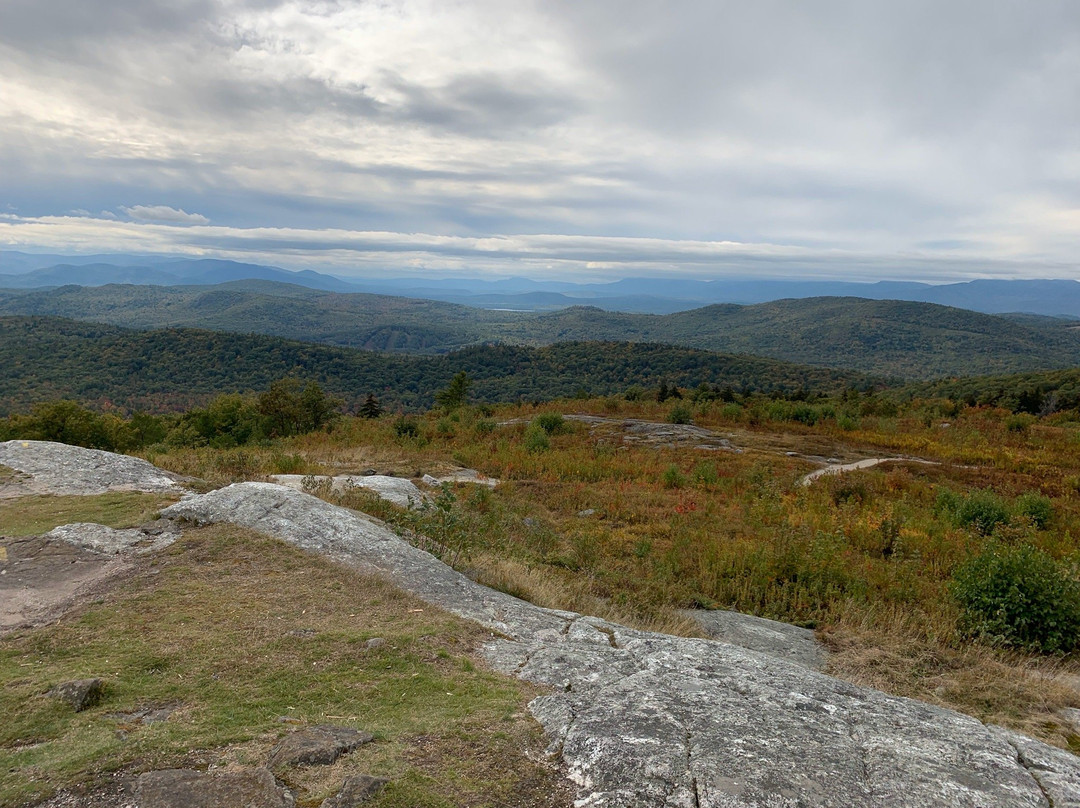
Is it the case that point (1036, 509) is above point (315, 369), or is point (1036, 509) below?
above

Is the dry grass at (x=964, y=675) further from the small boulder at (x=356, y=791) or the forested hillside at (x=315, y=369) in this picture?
the forested hillside at (x=315, y=369)

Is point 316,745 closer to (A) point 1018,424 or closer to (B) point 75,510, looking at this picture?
(B) point 75,510

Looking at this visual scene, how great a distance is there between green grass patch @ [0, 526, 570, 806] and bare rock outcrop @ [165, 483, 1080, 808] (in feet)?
1.33

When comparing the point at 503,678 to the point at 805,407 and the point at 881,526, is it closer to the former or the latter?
the point at 881,526

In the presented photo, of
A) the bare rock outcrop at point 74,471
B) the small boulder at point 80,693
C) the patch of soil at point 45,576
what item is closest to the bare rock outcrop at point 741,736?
the small boulder at point 80,693

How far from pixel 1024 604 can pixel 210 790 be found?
8.37 m

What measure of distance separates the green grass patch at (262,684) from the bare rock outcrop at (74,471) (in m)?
3.82

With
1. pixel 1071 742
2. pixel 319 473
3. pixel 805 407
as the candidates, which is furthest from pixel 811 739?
pixel 805 407

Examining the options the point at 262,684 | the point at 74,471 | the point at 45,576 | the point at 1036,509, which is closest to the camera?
the point at 262,684

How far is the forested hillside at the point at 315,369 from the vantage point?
95.4 meters

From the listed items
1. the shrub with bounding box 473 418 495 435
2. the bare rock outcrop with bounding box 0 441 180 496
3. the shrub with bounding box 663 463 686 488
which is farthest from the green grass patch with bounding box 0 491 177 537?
the shrub with bounding box 473 418 495 435

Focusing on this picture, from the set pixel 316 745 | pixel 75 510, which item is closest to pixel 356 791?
pixel 316 745

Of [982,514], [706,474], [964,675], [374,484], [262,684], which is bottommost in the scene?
[706,474]

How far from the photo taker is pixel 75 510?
7852mm
